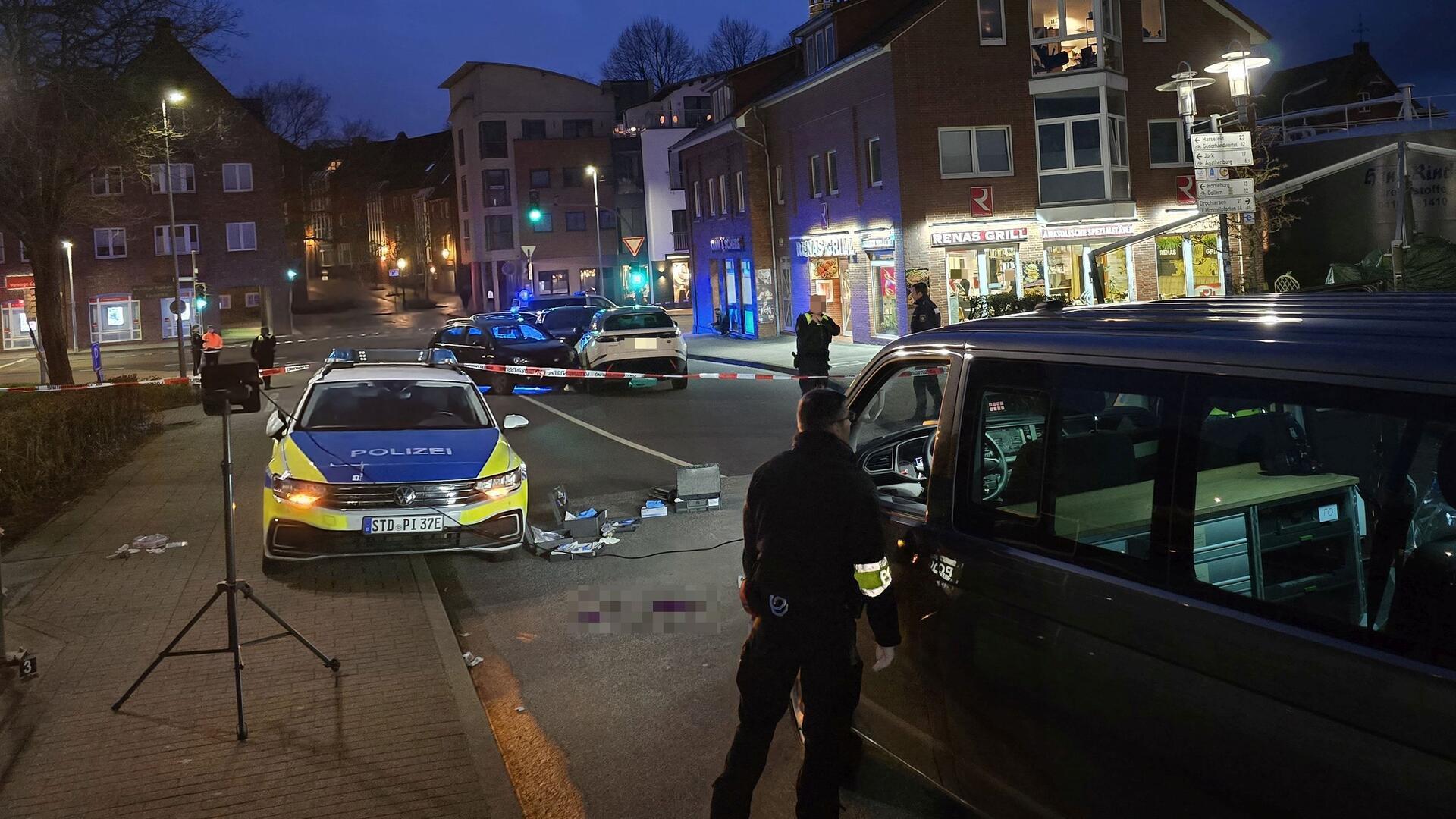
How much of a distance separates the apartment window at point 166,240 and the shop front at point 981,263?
4739cm

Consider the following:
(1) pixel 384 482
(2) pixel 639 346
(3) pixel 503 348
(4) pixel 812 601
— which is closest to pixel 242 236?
(3) pixel 503 348

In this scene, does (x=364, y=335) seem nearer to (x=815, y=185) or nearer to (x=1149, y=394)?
(x=815, y=185)

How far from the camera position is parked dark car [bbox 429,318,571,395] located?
1002 inches

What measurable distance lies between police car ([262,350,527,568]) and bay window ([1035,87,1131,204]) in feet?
79.1

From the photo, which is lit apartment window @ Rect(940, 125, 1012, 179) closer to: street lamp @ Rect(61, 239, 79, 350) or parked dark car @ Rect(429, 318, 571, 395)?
parked dark car @ Rect(429, 318, 571, 395)

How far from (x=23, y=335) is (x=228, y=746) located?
217 ft

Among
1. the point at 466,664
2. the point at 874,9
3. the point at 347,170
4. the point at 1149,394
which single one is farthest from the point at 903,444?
the point at 347,170

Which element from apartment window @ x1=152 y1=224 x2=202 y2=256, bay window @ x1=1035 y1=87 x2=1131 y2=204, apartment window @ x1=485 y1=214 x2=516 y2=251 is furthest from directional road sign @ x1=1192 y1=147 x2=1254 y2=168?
apartment window @ x1=485 y1=214 x2=516 y2=251

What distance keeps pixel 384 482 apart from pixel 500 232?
70205mm

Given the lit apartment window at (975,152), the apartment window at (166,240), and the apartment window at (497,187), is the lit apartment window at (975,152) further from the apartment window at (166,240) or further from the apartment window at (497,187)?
the apartment window at (497,187)

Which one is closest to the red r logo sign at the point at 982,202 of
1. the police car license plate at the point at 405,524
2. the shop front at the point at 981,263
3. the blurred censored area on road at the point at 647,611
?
the shop front at the point at 981,263

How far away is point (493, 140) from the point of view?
76938mm

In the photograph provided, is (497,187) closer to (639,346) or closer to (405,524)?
(639,346)

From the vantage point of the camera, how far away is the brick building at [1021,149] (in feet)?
102
